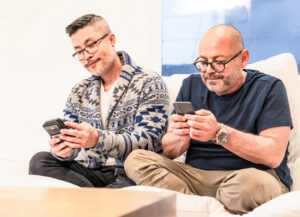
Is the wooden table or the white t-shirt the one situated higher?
the wooden table

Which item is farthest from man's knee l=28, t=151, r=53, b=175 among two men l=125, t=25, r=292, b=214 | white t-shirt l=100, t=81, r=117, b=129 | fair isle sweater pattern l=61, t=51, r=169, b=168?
two men l=125, t=25, r=292, b=214

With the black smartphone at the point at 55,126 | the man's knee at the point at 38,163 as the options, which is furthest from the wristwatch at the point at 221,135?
the man's knee at the point at 38,163

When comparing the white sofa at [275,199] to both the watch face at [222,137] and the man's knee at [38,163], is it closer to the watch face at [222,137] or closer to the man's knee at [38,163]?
the man's knee at [38,163]

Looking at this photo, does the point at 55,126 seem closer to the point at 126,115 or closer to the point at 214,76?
the point at 126,115

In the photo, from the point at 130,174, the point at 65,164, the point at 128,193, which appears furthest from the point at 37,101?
the point at 128,193

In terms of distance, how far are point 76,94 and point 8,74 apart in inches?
42.8

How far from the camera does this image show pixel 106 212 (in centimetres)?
42

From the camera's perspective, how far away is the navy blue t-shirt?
1459 mm

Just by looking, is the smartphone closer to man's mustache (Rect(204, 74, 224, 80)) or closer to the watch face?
the watch face

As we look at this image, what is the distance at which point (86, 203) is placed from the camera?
476 mm

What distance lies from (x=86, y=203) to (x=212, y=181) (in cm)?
104

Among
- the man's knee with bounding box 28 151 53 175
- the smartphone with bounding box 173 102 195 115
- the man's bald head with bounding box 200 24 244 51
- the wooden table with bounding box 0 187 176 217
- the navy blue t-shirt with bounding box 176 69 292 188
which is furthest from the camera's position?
the man's knee with bounding box 28 151 53 175

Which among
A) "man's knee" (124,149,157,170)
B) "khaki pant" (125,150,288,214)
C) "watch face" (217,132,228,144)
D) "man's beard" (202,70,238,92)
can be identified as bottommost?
"khaki pant" (125,150,288,214)

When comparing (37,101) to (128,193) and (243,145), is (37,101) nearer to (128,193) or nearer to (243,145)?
(243,145)
